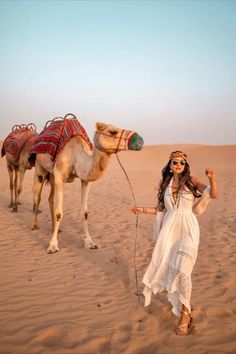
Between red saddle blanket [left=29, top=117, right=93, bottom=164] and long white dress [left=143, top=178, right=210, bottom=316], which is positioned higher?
red saddle blanket [left=29, top=117, right=93, bottom=164]

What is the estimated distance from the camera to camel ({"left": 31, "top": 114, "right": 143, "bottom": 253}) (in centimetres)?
492

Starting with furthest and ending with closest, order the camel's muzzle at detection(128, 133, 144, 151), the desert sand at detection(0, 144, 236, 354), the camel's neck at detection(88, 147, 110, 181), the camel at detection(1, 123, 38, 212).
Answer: the camel at detection(1, 123, 38, 212), the camel's neck at detection(88, 147, 110, 181), the camel's muzzle at detection(128, 133, 144, 151), the desert sand at detection(0, 144, 236, 354)

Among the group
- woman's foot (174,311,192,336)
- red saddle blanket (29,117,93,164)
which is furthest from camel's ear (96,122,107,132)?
woman's foot (174,311,192,336)

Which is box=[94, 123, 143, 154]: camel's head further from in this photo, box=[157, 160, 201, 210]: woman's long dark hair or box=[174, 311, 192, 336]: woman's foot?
box=[174, 311, 192, 336]: woman's foot

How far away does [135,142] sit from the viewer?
470cm

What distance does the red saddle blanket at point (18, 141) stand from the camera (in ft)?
30.9

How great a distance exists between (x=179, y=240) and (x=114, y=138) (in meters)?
2.11

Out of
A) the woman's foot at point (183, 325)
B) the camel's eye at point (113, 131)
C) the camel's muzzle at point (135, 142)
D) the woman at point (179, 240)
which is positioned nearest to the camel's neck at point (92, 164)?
the camel's eye at point (113, 131)

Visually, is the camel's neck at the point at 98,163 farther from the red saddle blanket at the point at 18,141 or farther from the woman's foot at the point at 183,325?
the red saddle blanket at the point at 18,141

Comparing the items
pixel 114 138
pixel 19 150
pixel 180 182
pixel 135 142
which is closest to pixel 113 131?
pixel 114 138

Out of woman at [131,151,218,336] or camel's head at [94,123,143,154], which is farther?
camel's head at [94,123,143,154]

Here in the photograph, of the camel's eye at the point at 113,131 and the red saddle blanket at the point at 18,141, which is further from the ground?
the camel's eye at the point at 113,131

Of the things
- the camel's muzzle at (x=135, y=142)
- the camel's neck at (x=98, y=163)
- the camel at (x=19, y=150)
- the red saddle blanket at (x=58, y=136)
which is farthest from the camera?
the camel at (x=19, y=150)

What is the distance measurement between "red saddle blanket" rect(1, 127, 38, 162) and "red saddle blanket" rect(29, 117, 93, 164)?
8.09 ft
